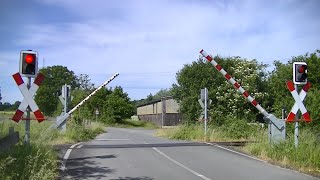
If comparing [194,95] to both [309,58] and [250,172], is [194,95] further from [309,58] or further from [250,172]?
[250,172]

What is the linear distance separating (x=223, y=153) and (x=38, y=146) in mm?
7310

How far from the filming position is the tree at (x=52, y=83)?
→ 326 ft

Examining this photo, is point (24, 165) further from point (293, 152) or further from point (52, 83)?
point (52, 83)

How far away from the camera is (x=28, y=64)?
1155cm

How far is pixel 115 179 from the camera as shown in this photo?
33.0ft

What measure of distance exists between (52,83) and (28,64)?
10795 cm

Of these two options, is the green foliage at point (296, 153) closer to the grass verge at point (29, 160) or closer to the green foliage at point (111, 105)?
the grass verge at point (29, 160)

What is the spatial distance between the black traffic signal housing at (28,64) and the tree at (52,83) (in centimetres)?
8858

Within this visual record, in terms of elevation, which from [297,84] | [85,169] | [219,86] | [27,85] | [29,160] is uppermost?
[219,86]

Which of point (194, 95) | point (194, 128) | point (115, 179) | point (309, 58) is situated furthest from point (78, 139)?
point (309, 58)

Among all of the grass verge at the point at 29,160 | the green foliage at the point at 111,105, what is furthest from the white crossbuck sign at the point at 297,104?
the green foliage at the point at 111,105

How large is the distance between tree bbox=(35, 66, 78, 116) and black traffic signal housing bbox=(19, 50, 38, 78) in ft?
291

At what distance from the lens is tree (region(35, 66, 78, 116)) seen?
9925 centimetres

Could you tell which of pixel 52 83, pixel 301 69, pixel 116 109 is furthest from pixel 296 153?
pixel 52 83
